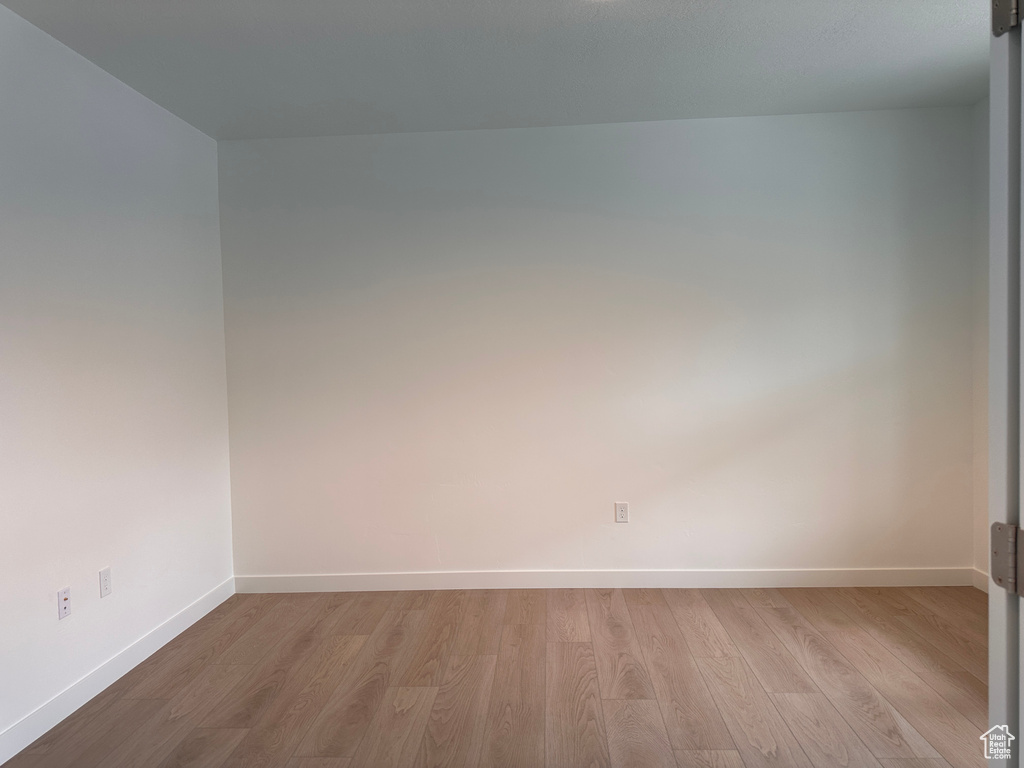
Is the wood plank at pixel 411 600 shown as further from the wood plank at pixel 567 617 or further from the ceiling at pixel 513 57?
the ceiling at pixel 513 57

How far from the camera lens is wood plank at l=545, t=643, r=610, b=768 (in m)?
2.14

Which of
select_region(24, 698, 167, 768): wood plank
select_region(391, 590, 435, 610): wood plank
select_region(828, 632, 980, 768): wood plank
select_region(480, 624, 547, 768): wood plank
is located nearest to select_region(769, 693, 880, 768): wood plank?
select_region(828, 632, 980, 768): wood plank

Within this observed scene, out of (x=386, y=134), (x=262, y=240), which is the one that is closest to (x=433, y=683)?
(x=262, y=240)

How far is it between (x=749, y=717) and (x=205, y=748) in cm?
185

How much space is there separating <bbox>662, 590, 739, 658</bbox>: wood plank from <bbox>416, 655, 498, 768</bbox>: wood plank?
90 cm

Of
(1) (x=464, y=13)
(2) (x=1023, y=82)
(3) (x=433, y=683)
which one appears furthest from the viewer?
(3) (x=433, y=683)

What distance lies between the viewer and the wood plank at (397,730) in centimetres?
214

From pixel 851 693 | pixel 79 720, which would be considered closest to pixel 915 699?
pixel 851 693

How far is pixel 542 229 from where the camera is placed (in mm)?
3664

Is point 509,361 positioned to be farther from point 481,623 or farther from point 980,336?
point 980,336

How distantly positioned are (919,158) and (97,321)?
4007 millimetres

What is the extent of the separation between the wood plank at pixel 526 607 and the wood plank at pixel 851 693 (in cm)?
109

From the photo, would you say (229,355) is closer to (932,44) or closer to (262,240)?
(262,240)

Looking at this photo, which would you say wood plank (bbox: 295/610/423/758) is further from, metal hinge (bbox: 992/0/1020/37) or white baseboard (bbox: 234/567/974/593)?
metal hinge (bbox: 992/0/1020/37)
